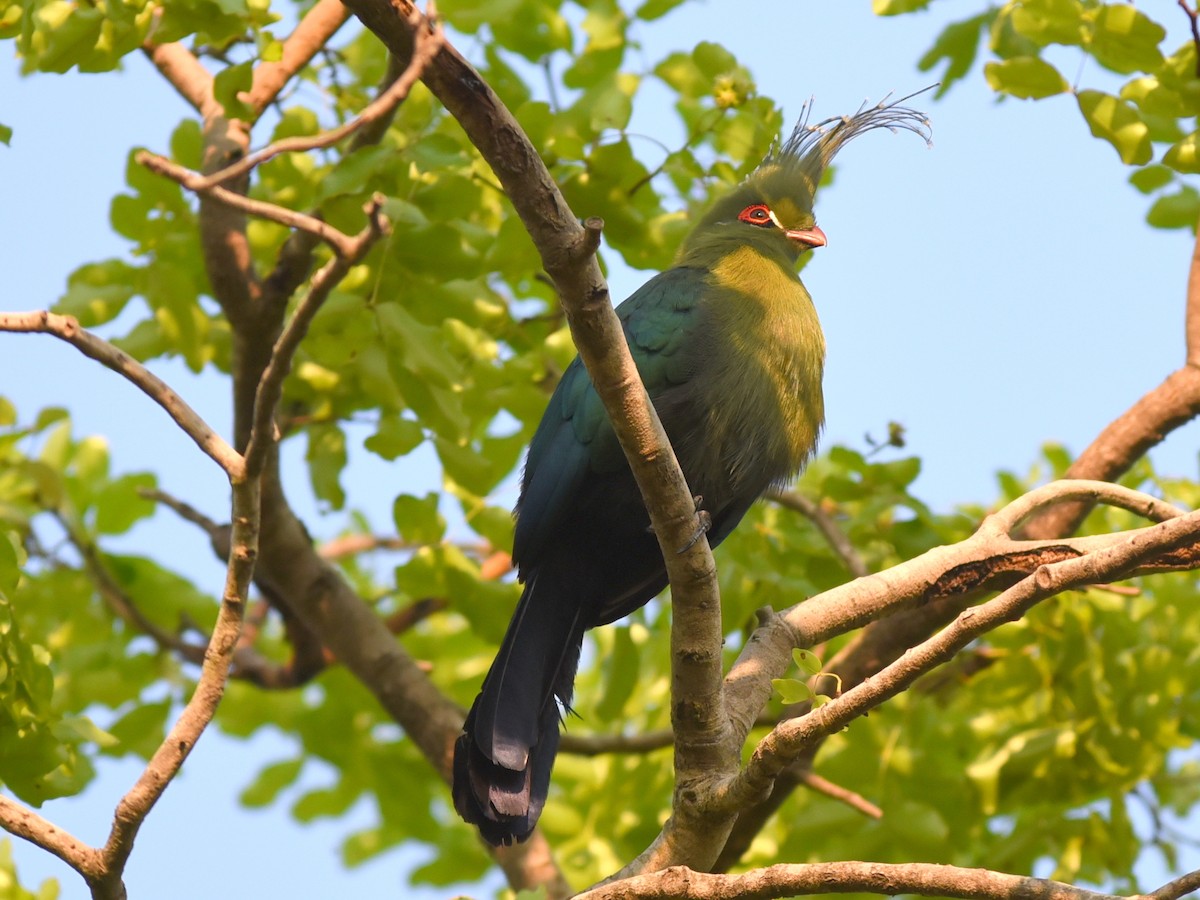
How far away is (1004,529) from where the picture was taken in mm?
3055

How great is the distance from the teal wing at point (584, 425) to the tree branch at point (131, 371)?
91cm

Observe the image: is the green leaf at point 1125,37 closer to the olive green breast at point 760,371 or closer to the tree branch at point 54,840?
the olive green breast at point 760,371

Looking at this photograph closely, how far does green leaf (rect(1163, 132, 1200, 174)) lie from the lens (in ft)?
11.1

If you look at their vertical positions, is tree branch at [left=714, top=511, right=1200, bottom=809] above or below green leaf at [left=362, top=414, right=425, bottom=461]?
below

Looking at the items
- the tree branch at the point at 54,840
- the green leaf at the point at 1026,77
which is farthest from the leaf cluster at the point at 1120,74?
the tree branch at the point at 54,840

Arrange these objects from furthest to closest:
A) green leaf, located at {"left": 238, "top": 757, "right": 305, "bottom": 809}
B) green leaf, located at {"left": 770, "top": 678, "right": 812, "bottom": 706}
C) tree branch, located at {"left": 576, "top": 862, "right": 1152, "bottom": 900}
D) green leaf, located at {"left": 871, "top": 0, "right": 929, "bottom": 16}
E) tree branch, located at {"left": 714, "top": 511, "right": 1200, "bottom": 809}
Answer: green leaf, located at {"left": 238, "top": 757, "right": 305, "bottom": 809}
green leaf, located at {"left": 871, "top": 0, "right": 929, "bottom": 16}
green leaf, located at {"left": 770, "top": 678, "right": 812, "bottom": 706}
tree branch, located at {"left": 714, "top": 511, "right": 1200, "bottom": 809}
tree branch, located at {"left": 576, "top": 862, "right": 1152, "bottom": 900}

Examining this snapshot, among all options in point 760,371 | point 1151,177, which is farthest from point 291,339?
point 1151,177

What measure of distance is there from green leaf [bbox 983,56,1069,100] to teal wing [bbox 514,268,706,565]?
96 centimetres

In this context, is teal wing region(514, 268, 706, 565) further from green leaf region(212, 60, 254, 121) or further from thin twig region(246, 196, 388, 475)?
green leaf region(212, 60, 254, 121)

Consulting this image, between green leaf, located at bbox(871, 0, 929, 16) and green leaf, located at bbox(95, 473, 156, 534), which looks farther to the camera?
green leaf, located at bbox(95, 473, 156, 534)

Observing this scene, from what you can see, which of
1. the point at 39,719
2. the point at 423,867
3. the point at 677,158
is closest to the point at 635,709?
the point at 423,867

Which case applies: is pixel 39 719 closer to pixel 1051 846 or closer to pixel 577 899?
pixel 577 899

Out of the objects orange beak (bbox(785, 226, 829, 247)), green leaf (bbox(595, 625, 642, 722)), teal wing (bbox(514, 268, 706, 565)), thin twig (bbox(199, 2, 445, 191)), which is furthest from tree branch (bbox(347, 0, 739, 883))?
orange beak (bbox(785, 226, 829, 247))

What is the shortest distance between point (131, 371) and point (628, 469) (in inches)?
51.4
